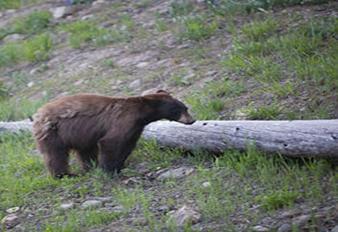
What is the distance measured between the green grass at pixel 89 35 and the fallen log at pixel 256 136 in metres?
4.12

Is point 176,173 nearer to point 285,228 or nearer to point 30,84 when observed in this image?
point 285,228

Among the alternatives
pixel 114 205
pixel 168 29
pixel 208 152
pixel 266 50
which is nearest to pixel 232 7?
pixel 168 29

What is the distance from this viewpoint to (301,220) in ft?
18.3

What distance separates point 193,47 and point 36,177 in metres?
3.82

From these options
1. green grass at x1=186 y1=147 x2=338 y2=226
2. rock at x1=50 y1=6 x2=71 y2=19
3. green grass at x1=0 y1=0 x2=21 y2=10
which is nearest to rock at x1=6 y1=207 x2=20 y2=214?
green grass at x1=186 y1=147 x2=338 y2=226

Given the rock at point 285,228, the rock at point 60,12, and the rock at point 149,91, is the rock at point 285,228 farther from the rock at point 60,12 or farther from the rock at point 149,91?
the rock at point 60,12

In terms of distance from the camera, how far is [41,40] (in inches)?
504

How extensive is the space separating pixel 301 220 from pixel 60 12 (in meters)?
9.39

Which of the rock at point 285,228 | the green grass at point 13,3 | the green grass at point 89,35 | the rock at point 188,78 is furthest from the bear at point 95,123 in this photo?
the green grass at point 13,3

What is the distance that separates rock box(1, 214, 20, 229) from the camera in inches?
265

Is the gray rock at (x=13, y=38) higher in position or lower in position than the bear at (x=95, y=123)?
lower

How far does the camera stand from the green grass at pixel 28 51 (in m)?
12.5

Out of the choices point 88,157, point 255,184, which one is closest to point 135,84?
point 88,157

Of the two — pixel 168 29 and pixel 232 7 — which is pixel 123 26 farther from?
pixel 232 7
